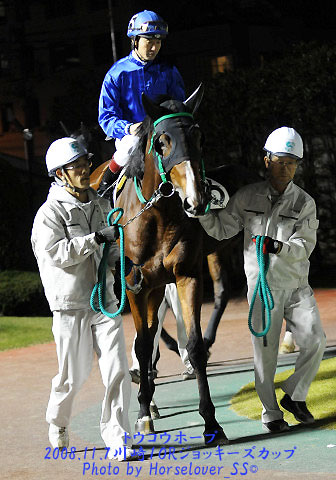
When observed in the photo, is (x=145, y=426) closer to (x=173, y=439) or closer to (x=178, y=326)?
(x=173, y=439)

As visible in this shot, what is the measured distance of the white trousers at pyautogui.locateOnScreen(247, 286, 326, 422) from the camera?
5.88 m

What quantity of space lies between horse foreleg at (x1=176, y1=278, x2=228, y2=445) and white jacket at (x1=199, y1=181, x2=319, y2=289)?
0.42 meters

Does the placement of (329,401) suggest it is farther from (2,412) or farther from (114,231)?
(2,412)

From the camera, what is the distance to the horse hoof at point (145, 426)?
621cm

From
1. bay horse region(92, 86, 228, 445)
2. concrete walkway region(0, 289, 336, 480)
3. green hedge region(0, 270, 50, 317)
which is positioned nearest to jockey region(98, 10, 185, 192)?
bay horse region(92, 86, 228, 445)

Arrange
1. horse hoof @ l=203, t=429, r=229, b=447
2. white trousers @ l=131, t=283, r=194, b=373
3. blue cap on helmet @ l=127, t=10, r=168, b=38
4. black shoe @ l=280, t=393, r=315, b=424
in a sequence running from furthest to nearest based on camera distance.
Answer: white trousers @ l=131, t=283, r=194, b=373
blue cap on helmet @ l=127, t=10, r=168, b=38
black shoe @ l=280, t=393, r=315, b=424
horse hoof @ l=203, t=429, r=229, b=447

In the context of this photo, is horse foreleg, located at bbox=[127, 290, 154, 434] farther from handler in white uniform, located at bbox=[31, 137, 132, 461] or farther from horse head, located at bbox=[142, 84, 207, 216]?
horse head, located at bbox=[142, 84, 207, 216]

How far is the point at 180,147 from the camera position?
5688 mm

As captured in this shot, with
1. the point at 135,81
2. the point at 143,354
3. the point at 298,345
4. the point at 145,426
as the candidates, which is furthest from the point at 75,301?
the point at 135,81

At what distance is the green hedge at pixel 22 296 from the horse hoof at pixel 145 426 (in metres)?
7.99

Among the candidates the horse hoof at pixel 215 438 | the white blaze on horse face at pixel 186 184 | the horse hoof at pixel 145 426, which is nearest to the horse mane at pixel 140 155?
the white blaze on horse face at pixel 186 184

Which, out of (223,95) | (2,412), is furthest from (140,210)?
(223,95)

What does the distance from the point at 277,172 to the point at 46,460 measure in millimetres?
2467

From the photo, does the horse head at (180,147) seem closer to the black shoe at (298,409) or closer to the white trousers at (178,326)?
the black shoe at (298,409)
